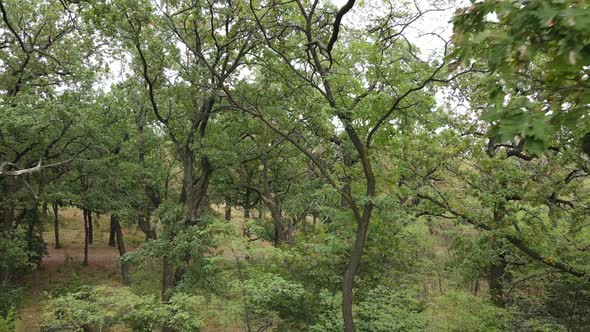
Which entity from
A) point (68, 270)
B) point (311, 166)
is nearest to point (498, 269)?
point (311, 166)

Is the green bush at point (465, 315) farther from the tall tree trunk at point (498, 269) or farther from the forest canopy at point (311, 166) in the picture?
the tall tree trunk at point (498, 269)

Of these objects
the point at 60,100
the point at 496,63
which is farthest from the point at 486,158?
the point at 60,100

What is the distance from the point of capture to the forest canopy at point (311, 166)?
306 inches

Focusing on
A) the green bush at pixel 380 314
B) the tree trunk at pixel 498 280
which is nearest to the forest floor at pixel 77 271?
the tree trunk at pixel 498 280

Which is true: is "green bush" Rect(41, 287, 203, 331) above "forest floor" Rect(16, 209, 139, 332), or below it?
above

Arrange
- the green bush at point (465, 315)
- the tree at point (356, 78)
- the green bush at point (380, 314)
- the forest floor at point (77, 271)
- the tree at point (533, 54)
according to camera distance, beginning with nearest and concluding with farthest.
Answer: the tree at point (533, 54) → the tree at point (356, 78) → the green bush at point (380, 314) → the green bush at point (465, 315) → the forest floor at point (77, 271)

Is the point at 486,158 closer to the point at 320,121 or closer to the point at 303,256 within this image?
the point at 320,121

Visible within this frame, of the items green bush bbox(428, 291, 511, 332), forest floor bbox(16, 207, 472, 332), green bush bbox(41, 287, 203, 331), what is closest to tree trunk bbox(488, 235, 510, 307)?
forest floor bbox(16, 207, 472, 332)

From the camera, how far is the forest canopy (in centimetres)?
776

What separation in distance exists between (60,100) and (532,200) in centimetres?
1433

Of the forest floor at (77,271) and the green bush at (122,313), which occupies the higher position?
the green bush at (122,313)

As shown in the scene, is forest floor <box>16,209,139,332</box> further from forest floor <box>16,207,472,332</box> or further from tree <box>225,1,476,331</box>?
tree <box>225,1,476,331</box>

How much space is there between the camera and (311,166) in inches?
592

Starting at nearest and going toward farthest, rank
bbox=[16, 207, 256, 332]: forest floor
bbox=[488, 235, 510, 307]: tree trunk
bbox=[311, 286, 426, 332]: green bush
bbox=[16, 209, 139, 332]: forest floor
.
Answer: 1. bbox=[311, 286, 426, 332]: green bush
2. bbox=[488, 235, 510, 307]: tree trunk
3. bbox=[16, 207, 256, 332]: forest floor
4. bbox=[16, 209, 139, 332]: forest floor
